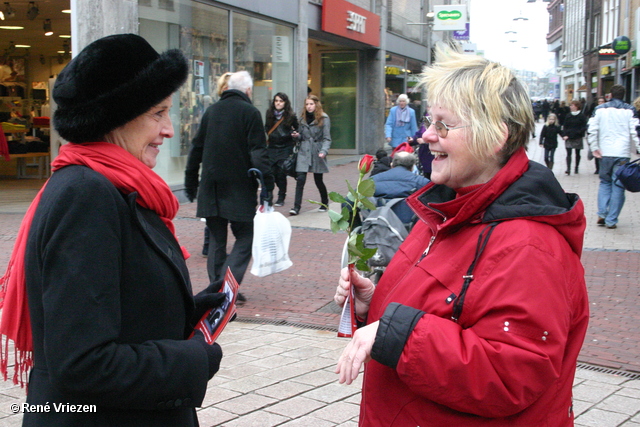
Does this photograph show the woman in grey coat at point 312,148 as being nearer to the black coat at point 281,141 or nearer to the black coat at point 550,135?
the black coat at point 281,141

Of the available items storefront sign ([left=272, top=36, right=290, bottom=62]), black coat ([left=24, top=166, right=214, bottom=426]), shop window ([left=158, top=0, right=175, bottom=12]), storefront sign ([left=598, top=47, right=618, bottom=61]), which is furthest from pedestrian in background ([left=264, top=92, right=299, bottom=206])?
storefront sign ([left=598, top=47, right=618, bottom=61])

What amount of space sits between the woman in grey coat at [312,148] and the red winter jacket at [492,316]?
9.54 metres

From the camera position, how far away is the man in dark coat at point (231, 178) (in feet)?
20.2

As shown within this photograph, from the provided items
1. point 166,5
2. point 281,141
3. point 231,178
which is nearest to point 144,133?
point 231,178

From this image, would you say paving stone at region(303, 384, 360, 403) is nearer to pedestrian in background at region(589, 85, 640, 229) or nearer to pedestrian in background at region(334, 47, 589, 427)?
pedestrian in background at region(334, 47, 589, 427)

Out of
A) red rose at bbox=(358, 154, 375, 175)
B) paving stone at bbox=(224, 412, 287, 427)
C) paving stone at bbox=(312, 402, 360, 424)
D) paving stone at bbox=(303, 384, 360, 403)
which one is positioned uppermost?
red rose at bbox=(358, 154, 375, 175)

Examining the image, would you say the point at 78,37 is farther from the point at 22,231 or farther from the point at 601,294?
the point at 22,231

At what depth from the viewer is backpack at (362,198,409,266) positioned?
17.6ft

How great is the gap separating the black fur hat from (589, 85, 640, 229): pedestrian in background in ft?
30.5

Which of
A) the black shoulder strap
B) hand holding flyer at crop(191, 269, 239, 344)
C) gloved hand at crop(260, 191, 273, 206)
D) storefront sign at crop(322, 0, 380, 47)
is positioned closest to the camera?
the black shoulder strap

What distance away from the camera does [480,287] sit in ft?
5.57

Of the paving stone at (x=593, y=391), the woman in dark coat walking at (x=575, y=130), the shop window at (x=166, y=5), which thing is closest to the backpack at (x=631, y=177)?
the paving stone at (x=593, y=391)

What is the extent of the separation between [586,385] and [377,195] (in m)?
2.46

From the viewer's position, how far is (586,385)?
4.40m
